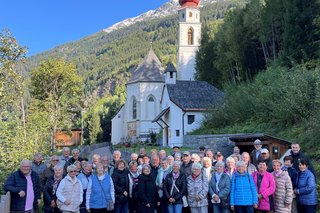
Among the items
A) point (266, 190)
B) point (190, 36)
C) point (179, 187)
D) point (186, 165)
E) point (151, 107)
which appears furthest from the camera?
point (190, 36)

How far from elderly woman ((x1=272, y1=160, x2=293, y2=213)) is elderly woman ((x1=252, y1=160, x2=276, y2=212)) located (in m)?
0.13

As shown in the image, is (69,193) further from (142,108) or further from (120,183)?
(142,108)

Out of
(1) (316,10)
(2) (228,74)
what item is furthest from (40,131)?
(2) (228,74)

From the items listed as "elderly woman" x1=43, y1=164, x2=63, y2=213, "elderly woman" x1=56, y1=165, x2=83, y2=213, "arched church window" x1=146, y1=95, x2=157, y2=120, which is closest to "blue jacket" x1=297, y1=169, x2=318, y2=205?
"elderly woman" x1=56, y1=165, x2=83, y2=213

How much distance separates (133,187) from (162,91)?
29537 mm

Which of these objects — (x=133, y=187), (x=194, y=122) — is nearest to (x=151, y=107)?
(x=194, y=122)

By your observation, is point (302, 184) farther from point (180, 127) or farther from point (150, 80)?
point (150, 80)

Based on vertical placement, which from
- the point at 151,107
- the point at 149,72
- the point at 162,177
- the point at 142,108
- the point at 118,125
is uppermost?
the point at 149,72

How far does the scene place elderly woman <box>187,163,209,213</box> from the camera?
8547 mm

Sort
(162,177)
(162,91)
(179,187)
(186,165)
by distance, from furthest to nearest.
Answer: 1. (162,91)
2. (186,165)
3. (162,177)
4. (179,187)

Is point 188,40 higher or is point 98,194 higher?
point 188,40

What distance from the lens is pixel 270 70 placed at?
25.2 meters

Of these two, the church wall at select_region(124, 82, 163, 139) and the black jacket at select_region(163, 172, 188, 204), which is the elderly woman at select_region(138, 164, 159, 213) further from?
the church wall at select_region(124, 82, 163, 139)

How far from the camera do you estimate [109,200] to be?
8.36 m
